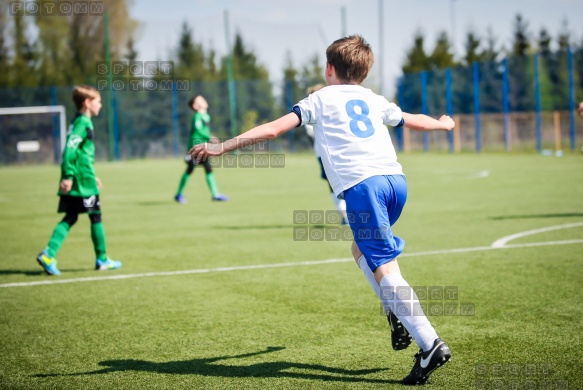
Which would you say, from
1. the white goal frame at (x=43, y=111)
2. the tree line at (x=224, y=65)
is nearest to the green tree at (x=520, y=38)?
the tree line at (x=224, y=65)

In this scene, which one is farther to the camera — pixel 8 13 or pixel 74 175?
pixel 8 13

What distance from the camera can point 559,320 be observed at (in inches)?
214

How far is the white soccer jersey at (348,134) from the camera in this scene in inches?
171

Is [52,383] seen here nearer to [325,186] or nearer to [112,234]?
[112,234]

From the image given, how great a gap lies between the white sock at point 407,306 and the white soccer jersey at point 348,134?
24.5 inches

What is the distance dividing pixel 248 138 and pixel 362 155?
686mm

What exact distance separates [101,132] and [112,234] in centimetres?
2662

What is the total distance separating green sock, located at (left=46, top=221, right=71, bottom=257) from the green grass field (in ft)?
1.06

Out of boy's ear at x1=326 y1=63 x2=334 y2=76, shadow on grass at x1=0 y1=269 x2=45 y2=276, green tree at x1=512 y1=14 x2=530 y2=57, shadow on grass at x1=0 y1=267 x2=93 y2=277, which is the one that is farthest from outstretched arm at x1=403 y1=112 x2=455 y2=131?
green tree at x1=512 y1=14 x2=530 y2=57

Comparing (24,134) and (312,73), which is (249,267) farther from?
(312,73)

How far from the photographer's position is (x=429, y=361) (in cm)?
404

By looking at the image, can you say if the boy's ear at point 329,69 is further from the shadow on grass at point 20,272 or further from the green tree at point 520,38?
the green tree at point 520,38

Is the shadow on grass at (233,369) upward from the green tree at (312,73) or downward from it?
downward

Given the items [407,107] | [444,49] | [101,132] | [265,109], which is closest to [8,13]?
[101,132]
